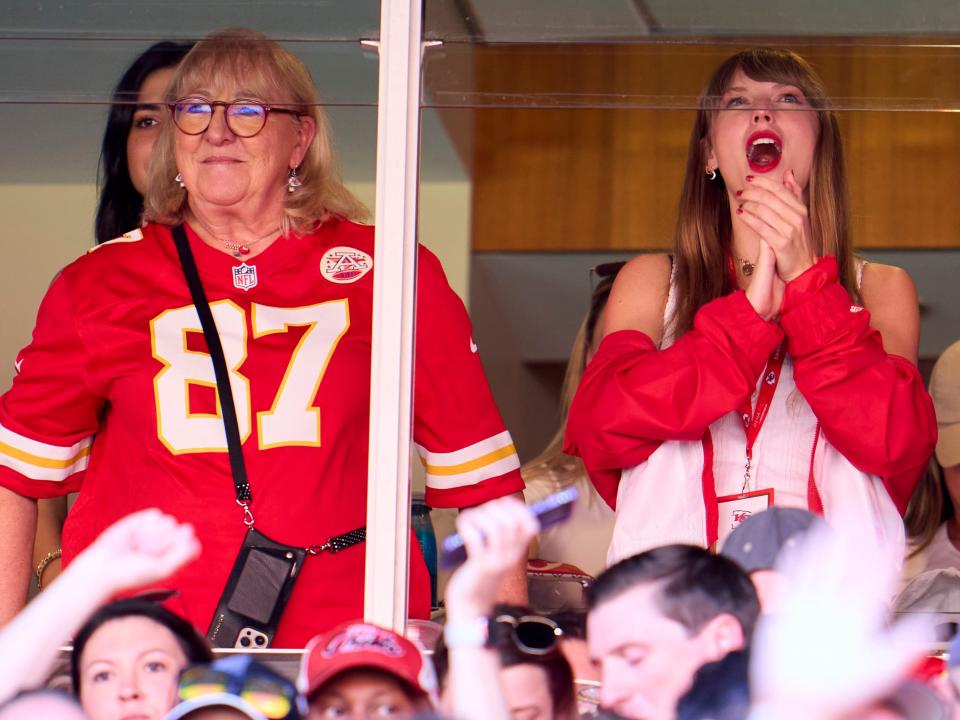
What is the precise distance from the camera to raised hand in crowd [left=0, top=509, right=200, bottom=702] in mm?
1447

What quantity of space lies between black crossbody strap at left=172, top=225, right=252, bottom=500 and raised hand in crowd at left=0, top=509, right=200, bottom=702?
1.81 feet

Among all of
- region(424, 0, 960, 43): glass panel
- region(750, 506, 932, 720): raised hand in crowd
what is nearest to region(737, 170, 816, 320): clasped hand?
region(424, 0, 960, 43): glass panel

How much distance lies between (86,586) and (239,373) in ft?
2.38

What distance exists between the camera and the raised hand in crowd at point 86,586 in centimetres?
145

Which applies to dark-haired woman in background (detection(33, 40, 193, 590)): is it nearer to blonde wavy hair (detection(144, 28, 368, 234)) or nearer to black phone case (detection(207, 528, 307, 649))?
blonde wavy hair (detection(144, 28, 368, 234))

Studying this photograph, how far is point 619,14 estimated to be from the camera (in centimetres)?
191

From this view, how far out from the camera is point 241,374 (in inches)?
85.0

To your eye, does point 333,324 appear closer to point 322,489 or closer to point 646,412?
point 322,489

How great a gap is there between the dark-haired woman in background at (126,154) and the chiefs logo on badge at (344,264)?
31 centimetres

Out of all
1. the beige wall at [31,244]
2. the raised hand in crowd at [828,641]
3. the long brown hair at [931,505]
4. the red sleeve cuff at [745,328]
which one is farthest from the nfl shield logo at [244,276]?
the long brown hair at [931,505]

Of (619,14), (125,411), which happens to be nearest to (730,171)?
(619,14)

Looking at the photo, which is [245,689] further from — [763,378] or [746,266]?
[746,266]

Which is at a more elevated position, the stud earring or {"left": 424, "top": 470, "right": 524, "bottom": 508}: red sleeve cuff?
the stud earring

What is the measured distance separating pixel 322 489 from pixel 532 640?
628 millimetres
